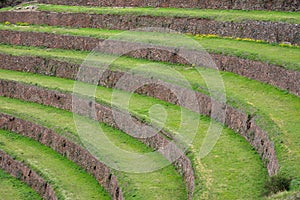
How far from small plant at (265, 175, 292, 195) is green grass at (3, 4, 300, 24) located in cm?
1197

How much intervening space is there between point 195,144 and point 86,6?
832 inches

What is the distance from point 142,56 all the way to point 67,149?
296 inches


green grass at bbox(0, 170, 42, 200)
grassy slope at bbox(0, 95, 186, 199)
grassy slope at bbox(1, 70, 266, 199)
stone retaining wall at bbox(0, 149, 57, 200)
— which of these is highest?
grassy slope at bbox(1, 70, 266, 199)

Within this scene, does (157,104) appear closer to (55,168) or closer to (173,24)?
(55,168)

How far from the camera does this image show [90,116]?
25.7m

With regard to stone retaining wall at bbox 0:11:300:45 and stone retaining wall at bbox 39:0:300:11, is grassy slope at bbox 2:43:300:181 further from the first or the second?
stone retaining wall at bbox 39:0:300:11

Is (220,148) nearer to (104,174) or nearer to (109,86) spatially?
(104,174)

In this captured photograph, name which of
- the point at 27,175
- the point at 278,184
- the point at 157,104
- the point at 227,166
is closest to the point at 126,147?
the point at 157,104

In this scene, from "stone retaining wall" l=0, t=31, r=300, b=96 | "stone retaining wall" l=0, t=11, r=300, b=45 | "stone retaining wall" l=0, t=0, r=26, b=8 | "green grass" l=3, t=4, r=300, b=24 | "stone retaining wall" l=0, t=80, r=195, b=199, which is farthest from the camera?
"stone retaining wall" l=0, t=0, r=26, b=8

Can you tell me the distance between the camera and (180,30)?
31.2 metres

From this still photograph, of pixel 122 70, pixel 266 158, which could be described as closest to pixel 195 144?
pixel 266 158

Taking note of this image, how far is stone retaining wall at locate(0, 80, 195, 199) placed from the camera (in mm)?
19484

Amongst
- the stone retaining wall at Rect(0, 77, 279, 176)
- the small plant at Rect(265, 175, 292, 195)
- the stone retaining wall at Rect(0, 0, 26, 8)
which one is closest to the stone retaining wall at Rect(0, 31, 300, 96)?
the stone retaining wall at Rect(0, 77, 279, 176)

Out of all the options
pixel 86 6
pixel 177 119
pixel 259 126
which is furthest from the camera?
pixel 86 6
